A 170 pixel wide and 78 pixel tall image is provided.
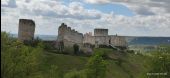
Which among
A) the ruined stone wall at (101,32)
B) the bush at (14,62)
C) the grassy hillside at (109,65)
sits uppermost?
the ruined stone wall at (101,32)

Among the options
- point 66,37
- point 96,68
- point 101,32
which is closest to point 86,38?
point 101,32

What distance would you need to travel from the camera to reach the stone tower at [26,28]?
356ft

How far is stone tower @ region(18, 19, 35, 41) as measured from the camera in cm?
10850

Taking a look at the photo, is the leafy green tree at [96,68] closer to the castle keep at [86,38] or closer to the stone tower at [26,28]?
the stone tower at [26,28]

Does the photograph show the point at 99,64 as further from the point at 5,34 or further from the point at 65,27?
the point at 65,27

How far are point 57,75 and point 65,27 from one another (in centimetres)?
5988

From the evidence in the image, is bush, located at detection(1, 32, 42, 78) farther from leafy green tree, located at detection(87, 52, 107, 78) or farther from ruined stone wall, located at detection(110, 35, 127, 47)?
ruined stone wall, located at detection(110, 35, 127, 47)

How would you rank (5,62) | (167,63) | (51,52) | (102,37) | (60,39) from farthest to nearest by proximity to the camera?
(102,37), (60,39), (51,52), (167,63), (5,62)

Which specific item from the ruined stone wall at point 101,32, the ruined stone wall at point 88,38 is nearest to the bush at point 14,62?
the ruined stone wall at point 88,38

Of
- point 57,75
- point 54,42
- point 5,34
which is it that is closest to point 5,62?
point 5,34

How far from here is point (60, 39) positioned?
382ft

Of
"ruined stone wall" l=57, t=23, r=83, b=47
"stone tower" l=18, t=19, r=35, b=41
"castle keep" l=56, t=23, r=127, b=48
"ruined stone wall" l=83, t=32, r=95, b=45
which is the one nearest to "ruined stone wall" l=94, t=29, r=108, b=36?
"castle keep" l=56, t=23, r=127, b=48

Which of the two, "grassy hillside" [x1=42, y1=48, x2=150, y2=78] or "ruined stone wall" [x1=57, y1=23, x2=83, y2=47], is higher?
"ruined stone wall" [x1=57, y1=23, x2=83, y2=47]

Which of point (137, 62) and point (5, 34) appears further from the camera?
point (137, 62)
